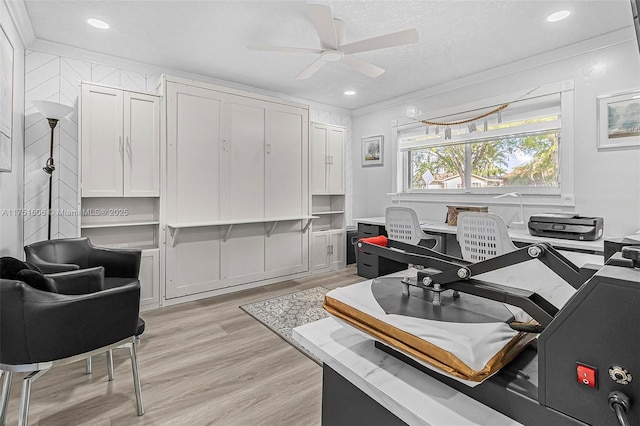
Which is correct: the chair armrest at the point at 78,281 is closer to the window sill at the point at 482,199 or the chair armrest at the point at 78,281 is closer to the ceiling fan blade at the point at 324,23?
the ceiling fan blade at the point at 324,23

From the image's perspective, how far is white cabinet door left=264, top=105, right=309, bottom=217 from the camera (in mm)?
4203

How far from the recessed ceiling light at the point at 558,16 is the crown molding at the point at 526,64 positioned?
0.65m

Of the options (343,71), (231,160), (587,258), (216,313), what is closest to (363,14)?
(343,71)

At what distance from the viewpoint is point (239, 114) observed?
3922 mm

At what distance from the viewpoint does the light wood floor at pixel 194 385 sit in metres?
1.80

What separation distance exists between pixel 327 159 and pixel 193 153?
6.92 feet

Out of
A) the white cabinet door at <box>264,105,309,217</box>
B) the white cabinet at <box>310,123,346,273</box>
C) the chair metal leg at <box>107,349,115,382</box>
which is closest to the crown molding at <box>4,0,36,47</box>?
the white cabinet door at <box>264,105,309,217</box>

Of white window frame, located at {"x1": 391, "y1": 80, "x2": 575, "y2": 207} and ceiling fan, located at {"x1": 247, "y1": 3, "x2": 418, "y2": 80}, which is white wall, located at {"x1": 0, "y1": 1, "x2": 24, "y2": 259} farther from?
white window frame, located at {"x1": 391, "y1": 80, "x2": 575, "y2": 207}

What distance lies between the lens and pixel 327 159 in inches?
200

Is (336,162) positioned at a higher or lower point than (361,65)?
lower

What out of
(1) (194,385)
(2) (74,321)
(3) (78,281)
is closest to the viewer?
(2) (74,321)

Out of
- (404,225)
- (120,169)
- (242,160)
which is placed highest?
(242,160)

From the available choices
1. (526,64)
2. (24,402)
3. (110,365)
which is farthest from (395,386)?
(526,64)

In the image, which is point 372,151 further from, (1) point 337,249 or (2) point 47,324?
(2) point 47,324
